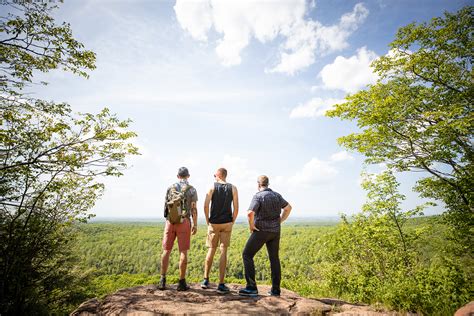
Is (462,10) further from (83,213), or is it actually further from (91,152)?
(83,213)

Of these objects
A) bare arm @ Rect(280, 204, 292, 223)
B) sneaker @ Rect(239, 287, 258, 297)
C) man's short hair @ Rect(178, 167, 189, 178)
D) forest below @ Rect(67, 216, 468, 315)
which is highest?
man's short hair @ Rect(178, 167, 189, 178)

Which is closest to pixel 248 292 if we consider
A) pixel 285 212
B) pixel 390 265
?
pixel 285 212

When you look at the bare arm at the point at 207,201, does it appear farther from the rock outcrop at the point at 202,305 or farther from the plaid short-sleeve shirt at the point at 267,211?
the rock outcrop at the point at 202,305

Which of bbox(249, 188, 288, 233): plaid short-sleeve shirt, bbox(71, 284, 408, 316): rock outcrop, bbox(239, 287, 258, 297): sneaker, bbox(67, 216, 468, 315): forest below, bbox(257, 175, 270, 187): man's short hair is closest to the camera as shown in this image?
bbox(71, 284, 408, 316): rock outcrop

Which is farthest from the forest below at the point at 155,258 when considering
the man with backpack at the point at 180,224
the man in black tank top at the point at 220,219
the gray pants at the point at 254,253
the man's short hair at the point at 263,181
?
the man with backpack at the point at 180,224

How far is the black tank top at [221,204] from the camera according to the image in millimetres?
4406

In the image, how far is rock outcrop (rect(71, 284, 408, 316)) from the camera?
3.30 metres

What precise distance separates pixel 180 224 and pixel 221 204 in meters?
0.92

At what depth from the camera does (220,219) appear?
4398mm

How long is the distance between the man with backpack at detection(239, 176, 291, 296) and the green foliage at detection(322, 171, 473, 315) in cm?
188

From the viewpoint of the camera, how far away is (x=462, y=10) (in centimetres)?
768

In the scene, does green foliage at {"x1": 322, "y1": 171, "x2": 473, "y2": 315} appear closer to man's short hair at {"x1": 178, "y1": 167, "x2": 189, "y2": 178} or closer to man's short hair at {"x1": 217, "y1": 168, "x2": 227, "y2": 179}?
man's short hair at {"x1": 217, "y1": 168, "x2": 227, "y2": 179}

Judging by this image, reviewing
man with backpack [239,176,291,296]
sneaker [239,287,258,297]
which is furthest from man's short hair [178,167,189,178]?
sneaker [239,287,258,297]

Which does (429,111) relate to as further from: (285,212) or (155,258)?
(155,258)
